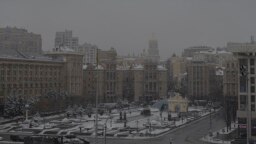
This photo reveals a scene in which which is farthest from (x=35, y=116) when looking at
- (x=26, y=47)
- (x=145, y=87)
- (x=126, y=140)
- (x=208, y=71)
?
(x=26, y=47)

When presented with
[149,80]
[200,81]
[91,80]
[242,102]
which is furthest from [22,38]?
[242,102]

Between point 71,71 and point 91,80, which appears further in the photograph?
point 91,80

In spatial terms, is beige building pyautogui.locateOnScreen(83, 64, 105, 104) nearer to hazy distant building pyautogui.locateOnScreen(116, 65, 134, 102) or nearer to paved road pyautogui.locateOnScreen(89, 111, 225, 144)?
hazy distant building pyautogui.locateOnScreen(116, 65, 134, 102)

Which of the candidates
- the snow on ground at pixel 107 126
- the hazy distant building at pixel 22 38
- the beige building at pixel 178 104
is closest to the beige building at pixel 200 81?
the beige building at pixel 178 104

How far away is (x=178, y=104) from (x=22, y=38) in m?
102

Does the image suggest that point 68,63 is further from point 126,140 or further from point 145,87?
point 126,140

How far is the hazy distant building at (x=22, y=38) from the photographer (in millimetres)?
159875

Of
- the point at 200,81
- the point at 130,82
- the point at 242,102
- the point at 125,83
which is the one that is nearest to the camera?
the point at 242,102

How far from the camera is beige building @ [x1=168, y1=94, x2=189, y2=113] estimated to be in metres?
72.6

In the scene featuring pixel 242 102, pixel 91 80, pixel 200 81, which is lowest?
pixel 242 102

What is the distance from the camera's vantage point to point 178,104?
73.6m

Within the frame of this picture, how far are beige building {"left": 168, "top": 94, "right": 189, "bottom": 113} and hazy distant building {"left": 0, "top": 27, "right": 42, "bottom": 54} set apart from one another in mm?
92972

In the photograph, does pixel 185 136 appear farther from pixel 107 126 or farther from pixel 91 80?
pixel 91 80

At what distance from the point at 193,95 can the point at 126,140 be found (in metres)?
61.9
